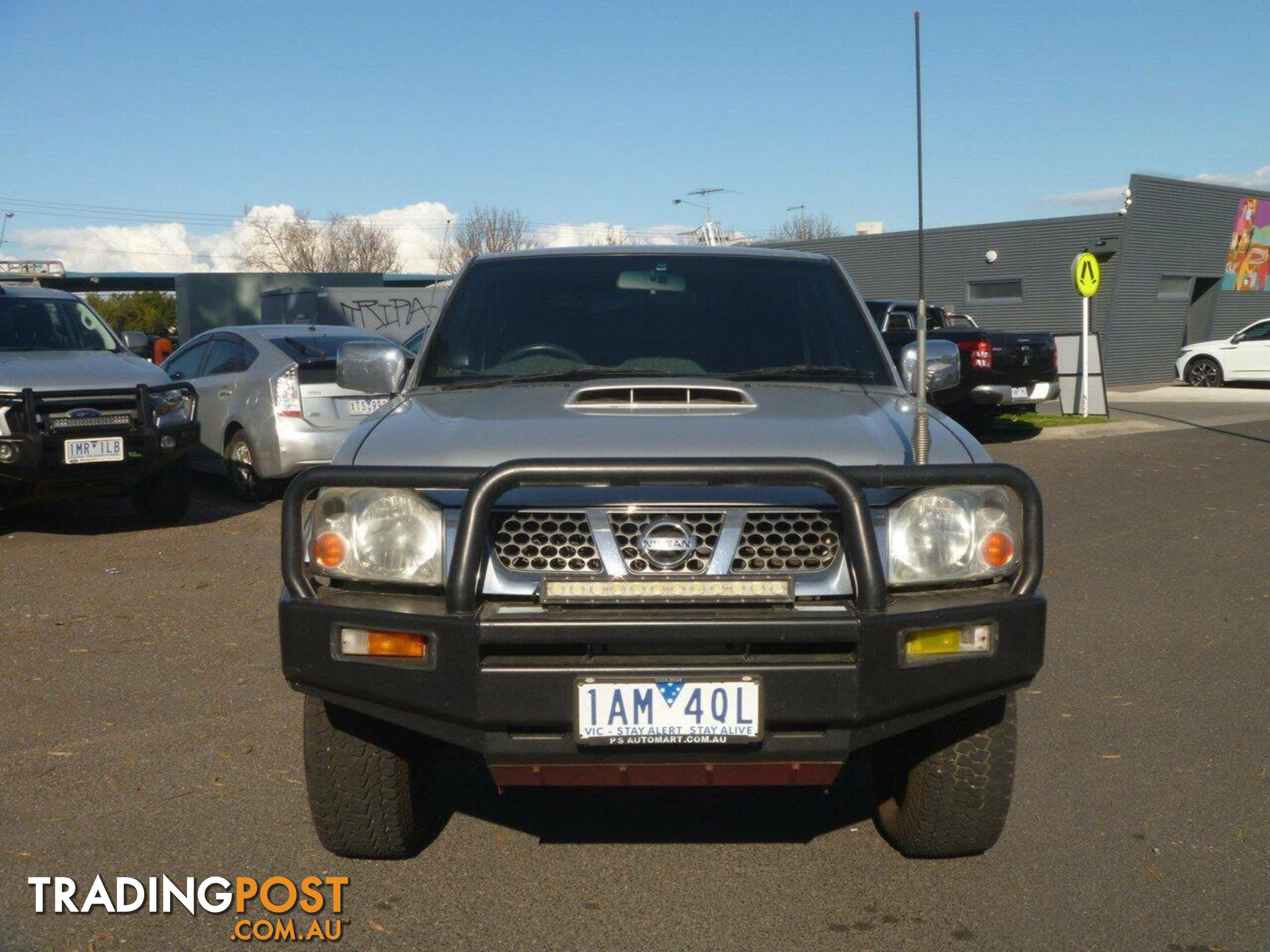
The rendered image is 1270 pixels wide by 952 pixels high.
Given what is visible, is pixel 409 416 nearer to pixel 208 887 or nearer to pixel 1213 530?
pixel 208 887

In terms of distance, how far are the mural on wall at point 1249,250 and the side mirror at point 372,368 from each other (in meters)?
31.3

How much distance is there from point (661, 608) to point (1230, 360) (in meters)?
27.2

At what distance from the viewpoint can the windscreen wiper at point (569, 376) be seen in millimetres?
4250

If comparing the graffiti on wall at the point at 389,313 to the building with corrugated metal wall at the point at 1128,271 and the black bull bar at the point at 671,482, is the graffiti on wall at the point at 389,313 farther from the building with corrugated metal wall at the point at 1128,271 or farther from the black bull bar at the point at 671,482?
the black bull bar at the point at 671,482

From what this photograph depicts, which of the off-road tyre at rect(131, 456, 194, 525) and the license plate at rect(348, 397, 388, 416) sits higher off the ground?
the license plate at rect(348, 397, 388, 416)

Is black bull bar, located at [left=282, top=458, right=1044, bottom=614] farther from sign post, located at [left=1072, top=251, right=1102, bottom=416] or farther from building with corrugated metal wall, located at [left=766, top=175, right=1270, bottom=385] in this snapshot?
building with corrugated metal wall, located at [left=766, top=175, right=1270, bottom=385]

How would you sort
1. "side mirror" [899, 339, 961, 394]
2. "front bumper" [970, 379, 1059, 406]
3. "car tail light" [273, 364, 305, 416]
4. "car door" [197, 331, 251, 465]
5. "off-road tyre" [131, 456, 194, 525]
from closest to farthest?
1. "side mirror" [899, 339, 961, 394]
2. "off-road tyre" [131, 456, 194, 525]
3. "car tail light" [273, 364, 305, 416]
4. "car door" [197, 331, 251, 465]
5. "front bumper" [970, 379, 1059, 406]

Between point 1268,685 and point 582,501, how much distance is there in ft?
12.7

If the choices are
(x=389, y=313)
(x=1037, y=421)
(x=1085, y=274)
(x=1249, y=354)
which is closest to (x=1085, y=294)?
(x=1085, y=274)

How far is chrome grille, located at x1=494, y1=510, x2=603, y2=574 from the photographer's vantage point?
10.4 feet

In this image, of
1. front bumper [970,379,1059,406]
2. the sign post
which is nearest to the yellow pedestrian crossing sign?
the sign post

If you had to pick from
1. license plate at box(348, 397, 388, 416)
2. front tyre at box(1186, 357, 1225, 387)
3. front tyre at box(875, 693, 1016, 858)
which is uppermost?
license plate at box(348, 397, 388, 416)

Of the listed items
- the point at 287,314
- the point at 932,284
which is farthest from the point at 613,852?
the point at 932,284

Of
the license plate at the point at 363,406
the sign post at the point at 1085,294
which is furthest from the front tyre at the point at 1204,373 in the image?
the license plate at the point at 363,406
